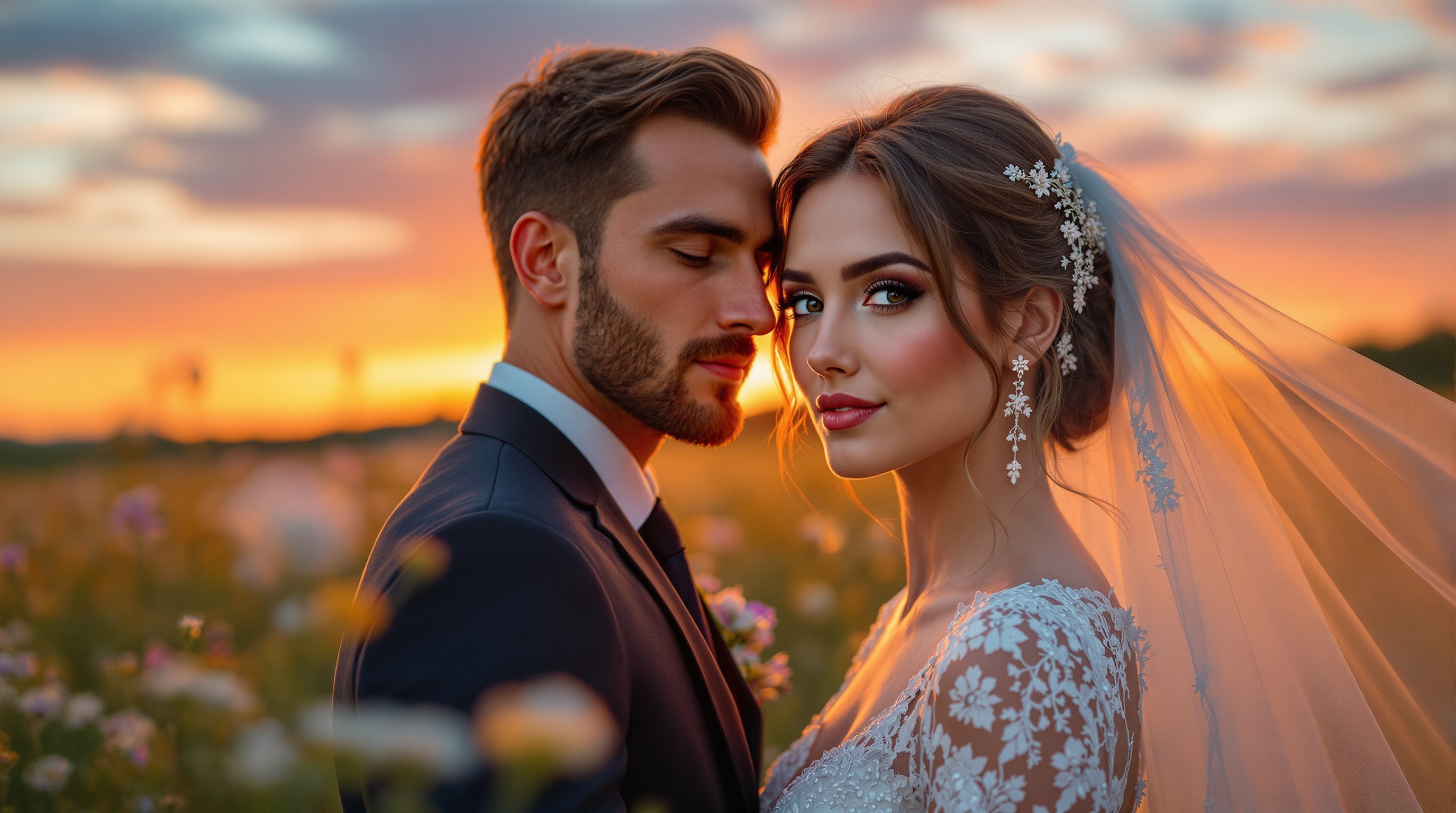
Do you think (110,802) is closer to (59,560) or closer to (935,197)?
(59,560)

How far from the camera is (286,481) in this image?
831mm

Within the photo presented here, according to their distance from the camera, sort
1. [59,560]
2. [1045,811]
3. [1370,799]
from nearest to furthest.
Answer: [1045,811], [1370,799], [59,560]

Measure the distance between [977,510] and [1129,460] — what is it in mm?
543

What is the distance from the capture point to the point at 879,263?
2.37 meters

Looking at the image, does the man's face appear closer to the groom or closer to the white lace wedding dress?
the groom

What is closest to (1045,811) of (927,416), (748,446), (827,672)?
(927,416)

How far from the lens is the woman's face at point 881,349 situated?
237 cm

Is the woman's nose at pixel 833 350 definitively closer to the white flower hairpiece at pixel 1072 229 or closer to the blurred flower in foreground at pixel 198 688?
the white flower hairpiece at pixel 1072 229

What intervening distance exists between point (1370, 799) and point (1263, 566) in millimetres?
669

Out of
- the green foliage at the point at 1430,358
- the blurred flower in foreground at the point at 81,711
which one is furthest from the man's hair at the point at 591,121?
the green foliage at the point at 1430,358

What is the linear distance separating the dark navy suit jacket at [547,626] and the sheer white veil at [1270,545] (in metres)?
1.29

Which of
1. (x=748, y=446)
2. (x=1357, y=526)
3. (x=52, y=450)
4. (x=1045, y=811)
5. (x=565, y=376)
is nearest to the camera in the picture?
(x=1045, y=811)

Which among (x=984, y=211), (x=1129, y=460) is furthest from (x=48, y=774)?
(x=1129, y=460)

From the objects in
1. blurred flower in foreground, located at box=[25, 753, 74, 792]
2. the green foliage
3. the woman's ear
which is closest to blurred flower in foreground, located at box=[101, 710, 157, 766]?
blurred flower in foreground, located at box=[25, 753, 74, 792]
